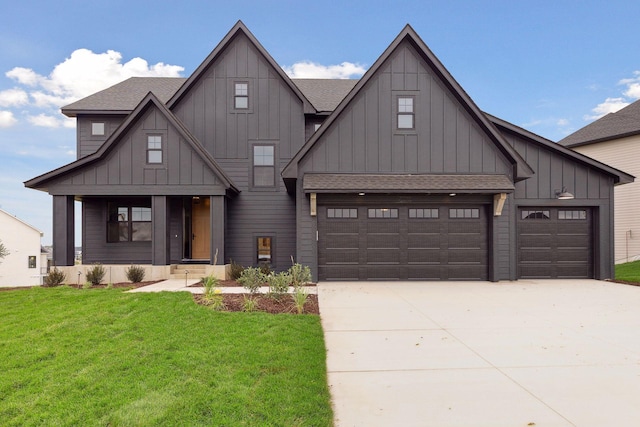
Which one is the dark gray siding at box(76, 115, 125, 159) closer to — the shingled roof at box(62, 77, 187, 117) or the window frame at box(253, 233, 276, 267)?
the shingled roof at box(62, 77, 187, 117)

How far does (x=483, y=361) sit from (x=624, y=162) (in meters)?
21.8

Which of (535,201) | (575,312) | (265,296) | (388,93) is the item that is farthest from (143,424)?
(535,201)

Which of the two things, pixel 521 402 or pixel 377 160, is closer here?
pixel 521 402

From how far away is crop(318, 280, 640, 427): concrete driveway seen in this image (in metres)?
3.23

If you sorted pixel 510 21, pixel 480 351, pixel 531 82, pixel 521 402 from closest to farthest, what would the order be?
1. pixel 521 402
2. pixel 480 351
3. pixel 510 21
4. pixel 531 82

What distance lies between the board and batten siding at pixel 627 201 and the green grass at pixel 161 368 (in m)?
21.2

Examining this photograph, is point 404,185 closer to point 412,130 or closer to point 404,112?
point 412,130

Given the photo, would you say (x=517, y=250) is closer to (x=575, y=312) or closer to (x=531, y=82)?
(x=575, y=312)

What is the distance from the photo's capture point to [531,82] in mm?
29203

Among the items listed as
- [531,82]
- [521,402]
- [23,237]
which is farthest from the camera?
[531,82]

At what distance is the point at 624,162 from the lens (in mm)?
19391

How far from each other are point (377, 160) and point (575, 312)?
21.6 ft

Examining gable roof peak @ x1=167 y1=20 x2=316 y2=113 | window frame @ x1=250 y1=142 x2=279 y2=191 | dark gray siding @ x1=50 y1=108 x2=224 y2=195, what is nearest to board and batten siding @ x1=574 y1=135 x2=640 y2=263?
gable roof peak @ x1=167 y1=20 x2=316 y2=113

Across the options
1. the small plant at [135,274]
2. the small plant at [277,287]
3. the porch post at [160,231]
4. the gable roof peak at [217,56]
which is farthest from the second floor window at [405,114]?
the small plant at [135,274]
